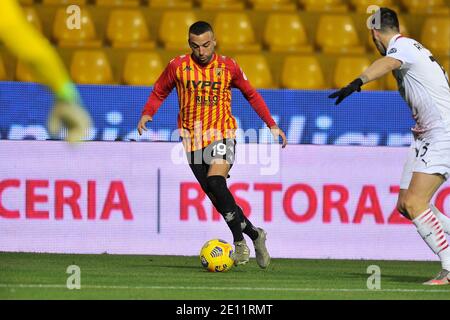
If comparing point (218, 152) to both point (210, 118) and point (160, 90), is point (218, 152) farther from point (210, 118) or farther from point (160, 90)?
point (160, 90)

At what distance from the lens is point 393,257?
11039 mm

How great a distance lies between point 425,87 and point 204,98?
2.03m

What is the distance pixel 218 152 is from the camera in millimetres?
9273

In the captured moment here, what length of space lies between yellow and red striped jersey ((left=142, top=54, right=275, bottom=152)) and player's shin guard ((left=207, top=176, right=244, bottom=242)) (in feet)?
1.21

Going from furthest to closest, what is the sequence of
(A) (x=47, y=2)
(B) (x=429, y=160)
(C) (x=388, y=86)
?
(A) (x=47, y=2)
(C) (x=388, y=86)
(B) (x=429, y=160)

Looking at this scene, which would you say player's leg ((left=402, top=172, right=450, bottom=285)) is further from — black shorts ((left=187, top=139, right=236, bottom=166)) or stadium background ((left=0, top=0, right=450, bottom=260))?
stadium background ((left=0, top=0, right=450, bottom=260))

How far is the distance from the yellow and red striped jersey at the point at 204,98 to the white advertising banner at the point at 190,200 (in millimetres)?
1614

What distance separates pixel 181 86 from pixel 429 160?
2.35 m

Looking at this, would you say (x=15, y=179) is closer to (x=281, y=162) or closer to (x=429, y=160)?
(x=281, y=162)

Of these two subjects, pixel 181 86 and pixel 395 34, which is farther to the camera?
pixel 181 86

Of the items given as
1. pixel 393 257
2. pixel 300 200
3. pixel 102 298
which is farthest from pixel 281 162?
pixel 102 298

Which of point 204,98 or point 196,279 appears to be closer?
point 196,279

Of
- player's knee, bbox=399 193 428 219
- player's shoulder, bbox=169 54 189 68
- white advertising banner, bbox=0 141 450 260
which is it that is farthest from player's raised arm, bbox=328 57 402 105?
white advertising banner, bbox=0 141 450 260

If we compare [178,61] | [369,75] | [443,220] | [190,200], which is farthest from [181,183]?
[369,75]
